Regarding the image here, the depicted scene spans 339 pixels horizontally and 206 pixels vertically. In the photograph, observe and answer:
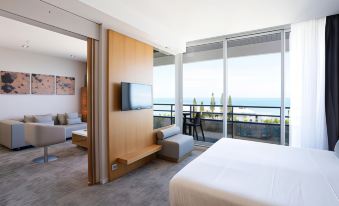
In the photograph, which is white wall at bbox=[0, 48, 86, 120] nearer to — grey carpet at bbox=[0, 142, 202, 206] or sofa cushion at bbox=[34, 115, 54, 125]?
sofa cushion at bbox=[34, 115, 54, 125]

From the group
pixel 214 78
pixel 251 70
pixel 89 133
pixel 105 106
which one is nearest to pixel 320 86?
pixel 251 70

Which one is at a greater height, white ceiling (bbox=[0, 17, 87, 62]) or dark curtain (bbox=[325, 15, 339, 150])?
white ceiling (bbox=[0, 17, 87, 62])

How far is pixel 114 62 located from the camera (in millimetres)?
2754

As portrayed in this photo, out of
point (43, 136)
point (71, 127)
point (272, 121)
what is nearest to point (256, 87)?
point (272, 121)

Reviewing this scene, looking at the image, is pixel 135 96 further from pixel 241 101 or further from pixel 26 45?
pixel 26 45

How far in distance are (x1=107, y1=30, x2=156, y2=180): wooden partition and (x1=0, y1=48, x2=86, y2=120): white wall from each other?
406cm

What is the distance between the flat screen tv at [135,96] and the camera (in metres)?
2.87

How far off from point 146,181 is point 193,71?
313 centimetres

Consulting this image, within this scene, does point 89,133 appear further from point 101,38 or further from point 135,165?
point 101,38

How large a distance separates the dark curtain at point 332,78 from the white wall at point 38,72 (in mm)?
7119

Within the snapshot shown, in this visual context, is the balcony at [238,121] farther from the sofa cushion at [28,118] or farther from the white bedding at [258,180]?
the sofa cushion at [28,118]

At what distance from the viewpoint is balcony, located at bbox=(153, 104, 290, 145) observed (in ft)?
14.8

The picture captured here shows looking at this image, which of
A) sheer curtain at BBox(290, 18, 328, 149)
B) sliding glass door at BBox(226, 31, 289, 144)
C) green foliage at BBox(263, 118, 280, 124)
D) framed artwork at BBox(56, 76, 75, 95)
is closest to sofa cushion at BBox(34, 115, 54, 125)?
framed artwork at BBox(56, 76, 75, 95)

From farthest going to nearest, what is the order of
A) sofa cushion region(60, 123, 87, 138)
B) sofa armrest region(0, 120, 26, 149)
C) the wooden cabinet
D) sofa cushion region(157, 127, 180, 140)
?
the wooden cabinet, sofa cushion region(60, 123, 87, 138), sofa armrest region(0, 120, 26, 149), sofa cushion region(157, 127, 180, 140)
